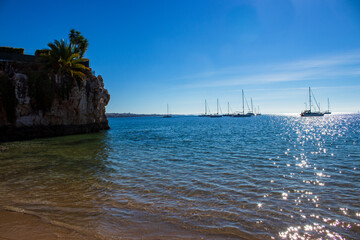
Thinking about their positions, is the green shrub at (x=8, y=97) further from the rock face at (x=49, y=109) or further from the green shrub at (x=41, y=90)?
the green shrub at (x=41, y=90)

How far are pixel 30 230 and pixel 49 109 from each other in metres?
29.6

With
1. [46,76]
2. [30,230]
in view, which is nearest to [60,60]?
[46,76]

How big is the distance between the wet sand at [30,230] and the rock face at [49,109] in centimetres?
2594

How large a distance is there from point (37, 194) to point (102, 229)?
3794mm

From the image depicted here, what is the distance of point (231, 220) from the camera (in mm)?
4980

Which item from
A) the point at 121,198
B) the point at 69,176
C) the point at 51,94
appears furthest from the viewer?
the point at 51,94

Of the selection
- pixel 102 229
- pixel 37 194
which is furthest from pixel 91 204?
pixel 37 194

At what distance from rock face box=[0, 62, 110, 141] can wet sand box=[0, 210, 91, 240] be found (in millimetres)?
25944

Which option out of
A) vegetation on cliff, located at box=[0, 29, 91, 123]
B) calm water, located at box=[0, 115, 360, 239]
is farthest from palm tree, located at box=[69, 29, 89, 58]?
calm water, located at box=[0, 115, 360, 239]

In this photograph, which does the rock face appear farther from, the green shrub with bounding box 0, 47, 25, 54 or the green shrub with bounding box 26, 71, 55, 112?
the green shrub with bounding box 0, 47, 25, 54

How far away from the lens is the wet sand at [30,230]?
4052 millimetres

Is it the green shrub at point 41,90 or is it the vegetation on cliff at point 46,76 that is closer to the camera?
the vegetation on cliff at point 46,76

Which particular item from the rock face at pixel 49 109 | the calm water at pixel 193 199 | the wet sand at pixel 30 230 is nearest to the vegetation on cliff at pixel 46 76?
the rock face at pixel 49 109

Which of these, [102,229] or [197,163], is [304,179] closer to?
[197,163]
